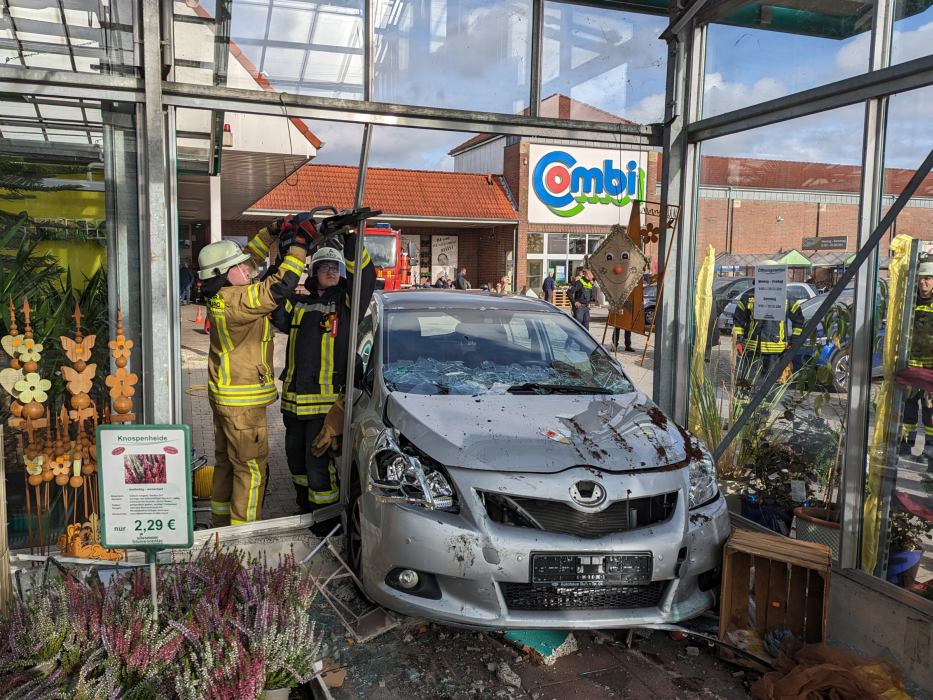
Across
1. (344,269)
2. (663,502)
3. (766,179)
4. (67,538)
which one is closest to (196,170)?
(344,269)

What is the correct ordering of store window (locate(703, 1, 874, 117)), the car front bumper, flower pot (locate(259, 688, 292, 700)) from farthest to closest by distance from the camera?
store window (locate(703, 1, 874, 117)) → the car front bumper → flower pot (locate(259, 688, 292, 700))

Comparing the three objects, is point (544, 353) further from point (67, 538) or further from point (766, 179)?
point (67, 538)

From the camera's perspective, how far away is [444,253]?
3006cm

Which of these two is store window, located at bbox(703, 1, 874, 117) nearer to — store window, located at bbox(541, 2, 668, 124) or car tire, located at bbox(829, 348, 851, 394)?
store window, located at bbox(541, 2, 668, 124)

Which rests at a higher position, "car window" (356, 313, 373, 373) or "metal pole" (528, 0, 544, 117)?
"metal pole" (528, 0, 544, 117)

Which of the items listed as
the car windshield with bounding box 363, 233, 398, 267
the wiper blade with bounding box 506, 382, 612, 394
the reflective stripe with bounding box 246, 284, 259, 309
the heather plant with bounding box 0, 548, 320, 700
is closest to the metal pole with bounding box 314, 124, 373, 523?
the reflective stripe with bounding box 246, 284, 259, 309

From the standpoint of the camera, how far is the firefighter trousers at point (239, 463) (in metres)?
4.66

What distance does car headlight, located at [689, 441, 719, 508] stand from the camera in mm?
3662

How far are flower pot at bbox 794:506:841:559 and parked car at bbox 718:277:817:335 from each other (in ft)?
4.44

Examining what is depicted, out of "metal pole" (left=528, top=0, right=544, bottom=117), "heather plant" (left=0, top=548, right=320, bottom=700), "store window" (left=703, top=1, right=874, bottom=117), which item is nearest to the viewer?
"heather plant" (left=0, top=548, right=320, bottom=700)

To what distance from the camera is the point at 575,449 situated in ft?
11.6

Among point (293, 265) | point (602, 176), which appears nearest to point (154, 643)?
point (293, 265)

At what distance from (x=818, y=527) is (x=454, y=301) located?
8.78 ft

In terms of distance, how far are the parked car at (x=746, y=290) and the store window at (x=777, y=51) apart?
1.23m
